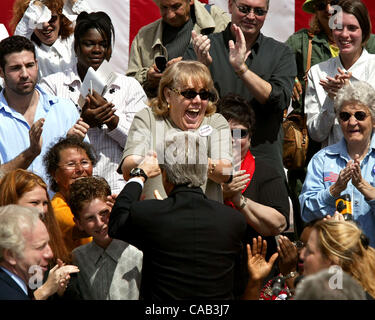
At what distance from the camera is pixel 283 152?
605 cm

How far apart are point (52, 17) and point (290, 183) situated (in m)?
2.12

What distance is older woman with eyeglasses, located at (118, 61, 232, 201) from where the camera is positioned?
14.8 feet

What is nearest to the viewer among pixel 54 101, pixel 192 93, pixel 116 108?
pixel 192 93

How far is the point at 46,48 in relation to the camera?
6363 millimetres

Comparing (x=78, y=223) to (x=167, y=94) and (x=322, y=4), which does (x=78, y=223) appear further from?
(x=322, y=4)

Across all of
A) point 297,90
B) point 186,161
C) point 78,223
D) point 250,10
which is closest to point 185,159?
point 186,161

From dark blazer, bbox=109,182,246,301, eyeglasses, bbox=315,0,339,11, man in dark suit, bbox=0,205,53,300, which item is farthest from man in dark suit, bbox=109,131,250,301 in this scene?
eyeglasses, bbox=315,0,339,11

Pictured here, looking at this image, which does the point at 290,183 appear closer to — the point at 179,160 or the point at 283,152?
the point at 283,152

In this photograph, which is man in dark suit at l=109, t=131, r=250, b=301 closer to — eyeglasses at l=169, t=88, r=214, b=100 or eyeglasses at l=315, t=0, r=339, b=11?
eyeglasses at l=169, t=88, r=214, b=100

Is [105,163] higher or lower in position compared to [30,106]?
lower

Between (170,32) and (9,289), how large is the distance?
2.97 meters
